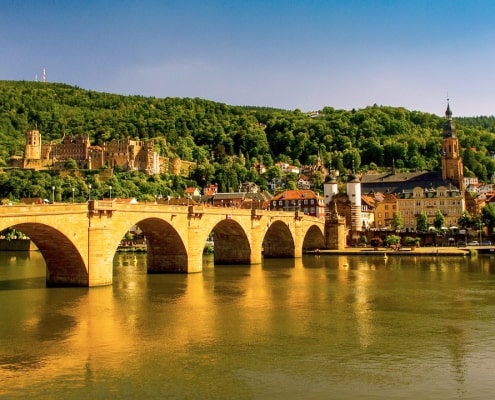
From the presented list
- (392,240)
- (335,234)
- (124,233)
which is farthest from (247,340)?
(392,240)

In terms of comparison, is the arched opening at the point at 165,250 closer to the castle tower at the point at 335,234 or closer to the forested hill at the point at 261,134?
the castle tower at the point at 335,234

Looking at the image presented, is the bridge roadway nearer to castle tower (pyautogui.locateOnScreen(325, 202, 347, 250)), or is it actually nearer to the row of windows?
castle tower (pyautogui.locateOnScreen(325, 202, 347, 250))

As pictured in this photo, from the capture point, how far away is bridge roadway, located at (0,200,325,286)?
1399 inches

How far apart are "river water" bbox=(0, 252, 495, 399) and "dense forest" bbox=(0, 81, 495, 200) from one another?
10046 centimetres

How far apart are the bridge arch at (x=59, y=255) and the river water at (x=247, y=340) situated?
3.35 ft

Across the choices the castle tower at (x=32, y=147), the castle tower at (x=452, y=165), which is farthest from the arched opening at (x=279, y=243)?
the castle tower at (x=32, y=147)

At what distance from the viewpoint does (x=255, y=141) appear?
18712 cm

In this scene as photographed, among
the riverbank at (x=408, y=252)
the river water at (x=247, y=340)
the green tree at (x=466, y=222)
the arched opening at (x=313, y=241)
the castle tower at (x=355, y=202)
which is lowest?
the river water at (x=247, y=340)

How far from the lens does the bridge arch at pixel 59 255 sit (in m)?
35.6

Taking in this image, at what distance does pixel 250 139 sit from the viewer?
614ft

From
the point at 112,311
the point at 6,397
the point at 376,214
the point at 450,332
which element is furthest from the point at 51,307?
the point at 376,214

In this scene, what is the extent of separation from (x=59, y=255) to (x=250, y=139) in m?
151

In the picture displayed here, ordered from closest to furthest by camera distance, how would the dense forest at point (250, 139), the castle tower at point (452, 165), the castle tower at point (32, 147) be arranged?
the castle tower at point (452, 165) → the dense forest at point (250, 139) → the castle tower at point (32, 147)

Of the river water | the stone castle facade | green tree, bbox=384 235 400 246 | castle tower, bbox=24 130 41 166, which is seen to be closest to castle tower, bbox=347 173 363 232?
green tree, bbox=384 235 400 246
